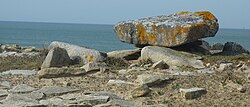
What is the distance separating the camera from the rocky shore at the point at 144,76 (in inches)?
358

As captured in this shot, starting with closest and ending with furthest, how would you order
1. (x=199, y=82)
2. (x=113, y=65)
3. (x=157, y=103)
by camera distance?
(x=157, y=103) < (x=199, y=82) < (x=113, y=65)

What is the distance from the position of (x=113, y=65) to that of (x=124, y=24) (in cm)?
394

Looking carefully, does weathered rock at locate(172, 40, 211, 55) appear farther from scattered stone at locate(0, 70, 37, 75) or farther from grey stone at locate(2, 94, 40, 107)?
grey stone at locate(2, 94, 40, 107)

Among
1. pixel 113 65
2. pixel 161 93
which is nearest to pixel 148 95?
pixel 161 93

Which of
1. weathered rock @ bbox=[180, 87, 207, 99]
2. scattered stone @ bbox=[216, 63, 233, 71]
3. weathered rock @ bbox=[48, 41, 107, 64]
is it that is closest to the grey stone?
weathered rock @ bbox=[180, 87, 207, 99]

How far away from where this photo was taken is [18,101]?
873 cm

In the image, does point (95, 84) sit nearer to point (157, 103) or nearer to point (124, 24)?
point (157, 103)

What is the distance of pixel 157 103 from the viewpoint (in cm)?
898

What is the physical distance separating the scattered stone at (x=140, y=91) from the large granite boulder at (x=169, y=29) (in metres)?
7.13

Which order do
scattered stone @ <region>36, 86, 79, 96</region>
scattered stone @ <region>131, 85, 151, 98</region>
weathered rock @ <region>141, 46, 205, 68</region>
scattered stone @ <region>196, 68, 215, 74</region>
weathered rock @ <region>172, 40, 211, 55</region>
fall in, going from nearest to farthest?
scattered stone @ <region>131, 85, 151, 98</region>
scattered stone @ <region>36, 86, 79, 96</region>
scattered stone @ <region>196, 68, 215, 74</region>
weathered rock @ <region>141, 46, 205, 68</region>
weathered rock @ <region>172, 40, 211, 55</region>

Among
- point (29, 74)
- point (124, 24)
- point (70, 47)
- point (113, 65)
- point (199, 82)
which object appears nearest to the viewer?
point (199, 82)

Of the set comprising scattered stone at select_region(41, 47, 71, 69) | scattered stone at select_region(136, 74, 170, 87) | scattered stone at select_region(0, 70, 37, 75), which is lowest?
scattered stone at select_region(0, 70, 37, 75)

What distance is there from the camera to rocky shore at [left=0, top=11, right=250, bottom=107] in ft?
29.8

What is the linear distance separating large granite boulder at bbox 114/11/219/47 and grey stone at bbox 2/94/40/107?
8324 millimetres
